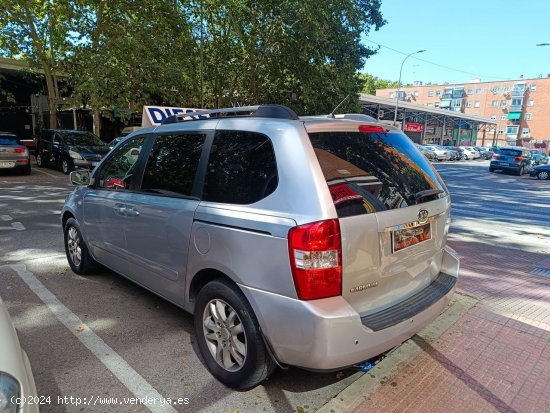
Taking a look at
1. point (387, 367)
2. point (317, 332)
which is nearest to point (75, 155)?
point (387, 367)

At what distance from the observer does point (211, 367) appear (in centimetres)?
289

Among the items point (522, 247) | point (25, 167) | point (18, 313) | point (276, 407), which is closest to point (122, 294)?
point (18, 313)

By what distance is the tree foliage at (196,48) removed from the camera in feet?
53.7

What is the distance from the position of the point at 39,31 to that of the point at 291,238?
20.2m

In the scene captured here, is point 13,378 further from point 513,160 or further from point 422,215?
point 513,160

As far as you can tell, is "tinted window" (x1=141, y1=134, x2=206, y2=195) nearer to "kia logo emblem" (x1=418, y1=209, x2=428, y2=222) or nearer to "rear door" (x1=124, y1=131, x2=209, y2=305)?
"rear door" (x1=124, y1=131, x2=209, y2=305)

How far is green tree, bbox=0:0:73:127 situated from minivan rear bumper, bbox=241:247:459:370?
17.9 meters

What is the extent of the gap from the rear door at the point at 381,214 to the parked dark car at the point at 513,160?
27386 millimetres

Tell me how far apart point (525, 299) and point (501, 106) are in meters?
94.6

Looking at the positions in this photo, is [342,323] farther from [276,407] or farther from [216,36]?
[216,36]

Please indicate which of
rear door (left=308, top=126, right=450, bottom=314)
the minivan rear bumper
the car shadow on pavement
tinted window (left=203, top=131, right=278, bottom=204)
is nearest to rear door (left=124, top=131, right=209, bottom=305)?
tinted window (left=203, top=131, right=278, bottom=204)

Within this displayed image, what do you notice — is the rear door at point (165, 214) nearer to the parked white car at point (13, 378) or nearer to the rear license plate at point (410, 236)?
the parked white car at point (13, 378)

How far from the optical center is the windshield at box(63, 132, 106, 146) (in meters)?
15.6

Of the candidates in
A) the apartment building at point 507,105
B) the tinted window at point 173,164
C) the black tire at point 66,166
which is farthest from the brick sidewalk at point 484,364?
the apartment building at point 507,105
